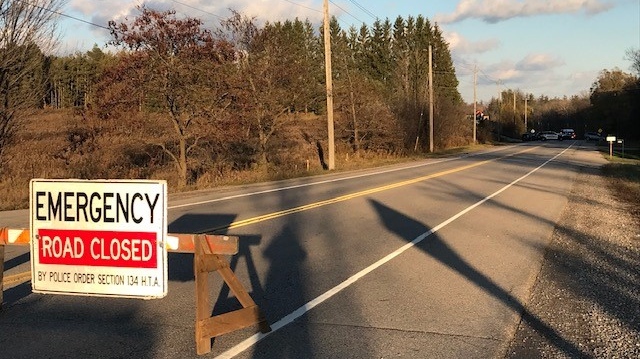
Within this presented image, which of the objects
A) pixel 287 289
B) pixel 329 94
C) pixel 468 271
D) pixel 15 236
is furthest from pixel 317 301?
pixel 329 94

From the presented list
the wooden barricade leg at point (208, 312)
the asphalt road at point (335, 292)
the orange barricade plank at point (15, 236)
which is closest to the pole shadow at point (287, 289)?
the asphalt road at point (335, 292)

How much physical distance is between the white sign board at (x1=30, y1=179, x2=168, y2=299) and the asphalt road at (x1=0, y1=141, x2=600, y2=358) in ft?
1.67

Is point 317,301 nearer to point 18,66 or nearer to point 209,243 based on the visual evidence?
point 209,243

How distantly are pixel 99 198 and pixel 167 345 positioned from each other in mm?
1475

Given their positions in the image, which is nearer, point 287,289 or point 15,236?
point 15,236

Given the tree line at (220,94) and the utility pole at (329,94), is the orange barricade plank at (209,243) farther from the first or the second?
the utility pole at (329,94)

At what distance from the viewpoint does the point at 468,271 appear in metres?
7.88

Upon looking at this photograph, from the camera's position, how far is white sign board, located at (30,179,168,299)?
16.8 feet

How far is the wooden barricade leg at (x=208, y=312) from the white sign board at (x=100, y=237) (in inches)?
13.2

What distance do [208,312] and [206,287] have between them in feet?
0.76

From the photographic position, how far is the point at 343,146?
4409cm

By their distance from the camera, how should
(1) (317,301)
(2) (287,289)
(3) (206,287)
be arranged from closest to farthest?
(3) (206,287), (1) (317,301), (2) (287,289)

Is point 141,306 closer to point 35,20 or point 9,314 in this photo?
point 9,314

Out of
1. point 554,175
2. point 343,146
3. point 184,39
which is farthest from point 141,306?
point 343,146
